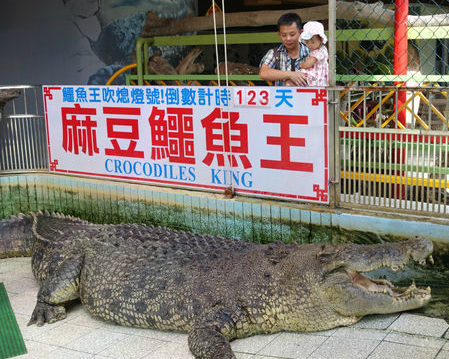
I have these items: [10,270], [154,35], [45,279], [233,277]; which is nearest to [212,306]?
[233,277]

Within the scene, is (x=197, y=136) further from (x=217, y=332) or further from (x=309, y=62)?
(x=217, y=332)

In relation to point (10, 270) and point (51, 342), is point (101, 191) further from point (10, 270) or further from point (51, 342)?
point (51, 342)

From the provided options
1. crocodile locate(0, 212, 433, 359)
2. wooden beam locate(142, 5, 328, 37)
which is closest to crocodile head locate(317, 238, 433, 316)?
crocodile locate(0, 212, 433, 359)

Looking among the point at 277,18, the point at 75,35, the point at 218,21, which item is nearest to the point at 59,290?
the point at 277,18

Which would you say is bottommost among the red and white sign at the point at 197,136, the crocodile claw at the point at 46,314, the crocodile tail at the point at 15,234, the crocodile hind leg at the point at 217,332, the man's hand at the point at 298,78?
the crocodile claw at the point at 46,314

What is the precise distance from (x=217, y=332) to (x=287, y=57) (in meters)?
2.50

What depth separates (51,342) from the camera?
4090mm

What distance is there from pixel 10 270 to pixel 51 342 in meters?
1.73

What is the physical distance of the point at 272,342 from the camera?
148 inches

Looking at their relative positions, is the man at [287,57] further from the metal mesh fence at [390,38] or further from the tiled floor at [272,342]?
the tiled floor at [272,342]

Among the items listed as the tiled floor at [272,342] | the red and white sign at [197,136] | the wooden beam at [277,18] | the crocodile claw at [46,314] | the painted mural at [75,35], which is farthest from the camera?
the painted mural at [75,35]

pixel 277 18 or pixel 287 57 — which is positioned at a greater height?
pixel 277 18

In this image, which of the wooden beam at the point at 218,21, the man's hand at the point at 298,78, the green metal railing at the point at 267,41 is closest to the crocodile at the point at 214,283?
the man's hand at the point at 298,78

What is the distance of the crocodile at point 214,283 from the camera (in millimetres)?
3604
